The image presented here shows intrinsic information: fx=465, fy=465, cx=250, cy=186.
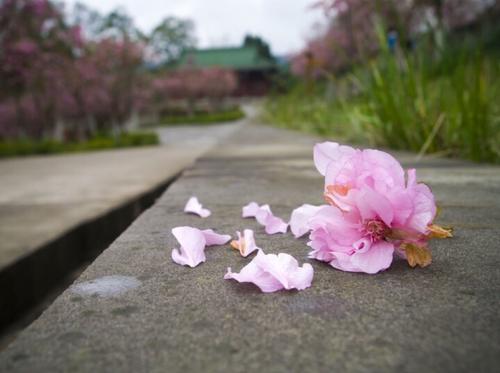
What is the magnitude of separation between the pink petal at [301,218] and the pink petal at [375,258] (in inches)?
7.8

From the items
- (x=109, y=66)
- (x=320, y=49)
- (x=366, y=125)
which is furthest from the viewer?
(x=109, y=66)

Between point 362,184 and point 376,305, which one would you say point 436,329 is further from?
point 362,184

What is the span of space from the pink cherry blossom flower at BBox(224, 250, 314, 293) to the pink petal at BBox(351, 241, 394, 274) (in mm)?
88

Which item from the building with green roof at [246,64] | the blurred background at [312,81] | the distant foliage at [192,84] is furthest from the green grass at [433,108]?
the building with green roof at [246,64]

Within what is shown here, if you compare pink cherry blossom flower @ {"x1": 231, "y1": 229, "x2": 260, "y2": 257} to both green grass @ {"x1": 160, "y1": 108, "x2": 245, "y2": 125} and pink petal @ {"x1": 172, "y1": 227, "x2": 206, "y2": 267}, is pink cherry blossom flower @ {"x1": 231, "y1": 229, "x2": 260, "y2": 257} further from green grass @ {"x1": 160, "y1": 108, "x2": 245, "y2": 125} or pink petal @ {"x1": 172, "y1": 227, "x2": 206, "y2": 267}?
green grass @ {"x1": 160, "y1": 108, "x2": 245, "y2": 125}

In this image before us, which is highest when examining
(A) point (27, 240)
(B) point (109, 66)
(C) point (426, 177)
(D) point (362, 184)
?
(B) point (109, 66)

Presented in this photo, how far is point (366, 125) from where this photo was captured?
3.29 m

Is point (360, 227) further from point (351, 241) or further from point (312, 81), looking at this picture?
point (312, 81)

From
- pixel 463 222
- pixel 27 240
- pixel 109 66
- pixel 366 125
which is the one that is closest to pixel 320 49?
pixel 109 66

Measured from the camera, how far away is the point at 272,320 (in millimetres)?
564

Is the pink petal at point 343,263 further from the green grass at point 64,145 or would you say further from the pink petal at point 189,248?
the green grass at point 64,145

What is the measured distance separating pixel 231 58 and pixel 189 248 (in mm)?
39067

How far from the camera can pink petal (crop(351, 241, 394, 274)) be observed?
0.72 meters

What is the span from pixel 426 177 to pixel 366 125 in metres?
1.60
